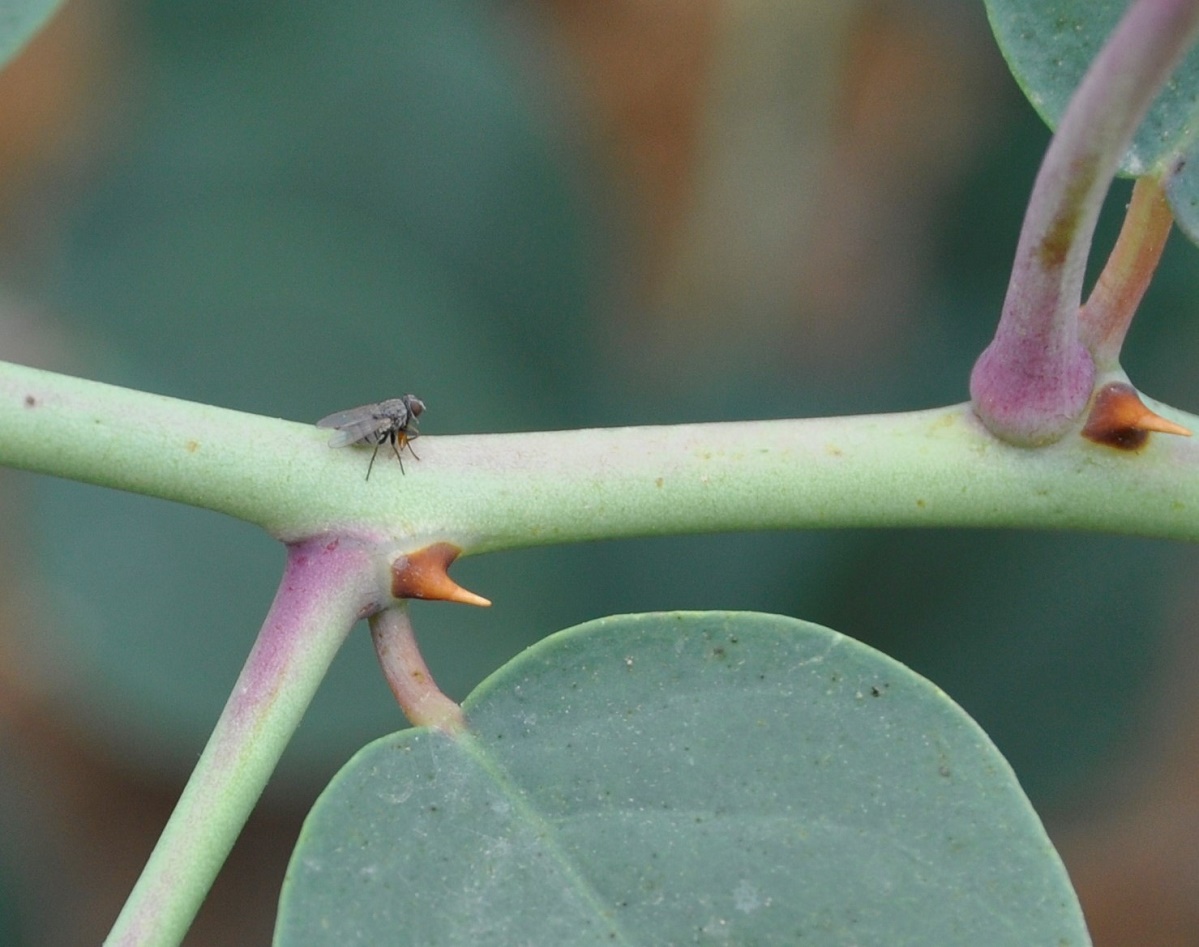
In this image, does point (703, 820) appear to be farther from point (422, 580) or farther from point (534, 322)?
point (534, 322)

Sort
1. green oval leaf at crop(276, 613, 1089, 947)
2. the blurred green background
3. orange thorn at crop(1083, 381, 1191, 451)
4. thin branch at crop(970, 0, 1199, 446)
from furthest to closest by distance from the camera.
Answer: the blurred green background → orange thorn at crop(1083, 381, 1191, 451) → green oval leaf at crop(276, 613, 1089, 947) → thin branch at crop(970, 0, 1199, 446)

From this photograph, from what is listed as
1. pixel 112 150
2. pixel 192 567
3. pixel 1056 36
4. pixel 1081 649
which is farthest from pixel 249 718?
pixel 112 150

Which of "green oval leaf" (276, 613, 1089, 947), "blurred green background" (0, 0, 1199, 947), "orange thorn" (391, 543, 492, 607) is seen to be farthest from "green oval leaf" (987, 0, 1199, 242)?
"blurred green background" (0, 0, 1199, 947)

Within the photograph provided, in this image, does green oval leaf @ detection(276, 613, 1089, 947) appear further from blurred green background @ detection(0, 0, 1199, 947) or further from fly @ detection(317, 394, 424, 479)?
blurred green background @ detection(0, 0, 1199, 947)

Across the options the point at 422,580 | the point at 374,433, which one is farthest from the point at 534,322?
the point at 422,580

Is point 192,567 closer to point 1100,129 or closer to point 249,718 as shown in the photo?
point 249,718

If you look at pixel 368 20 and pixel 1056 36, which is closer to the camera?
pixel 1056 36
